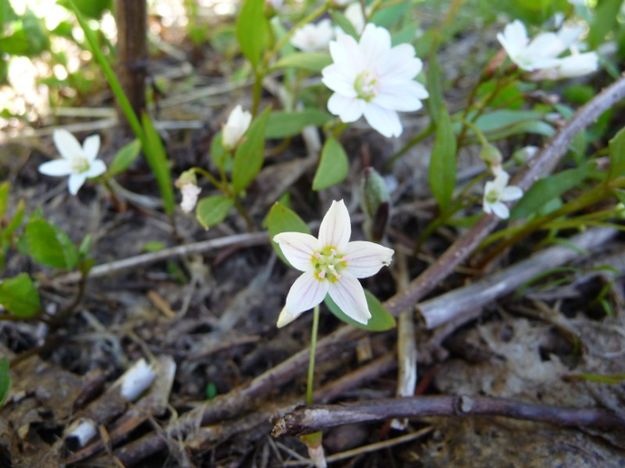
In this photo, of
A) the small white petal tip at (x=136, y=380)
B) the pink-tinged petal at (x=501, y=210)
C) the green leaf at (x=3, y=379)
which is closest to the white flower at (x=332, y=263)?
the pink-tinged petal at (x=501, y=210)

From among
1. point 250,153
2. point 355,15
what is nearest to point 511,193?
point 250,153

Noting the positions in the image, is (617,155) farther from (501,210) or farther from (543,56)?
(543,56)

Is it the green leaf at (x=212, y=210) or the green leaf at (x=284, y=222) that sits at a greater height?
the green leaf at (x=284, y=222)

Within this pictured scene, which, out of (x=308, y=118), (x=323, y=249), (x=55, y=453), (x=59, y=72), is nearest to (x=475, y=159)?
(x=308, y=118)

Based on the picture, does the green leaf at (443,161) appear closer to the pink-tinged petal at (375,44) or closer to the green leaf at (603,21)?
the pink-tinged petal at (375,44)

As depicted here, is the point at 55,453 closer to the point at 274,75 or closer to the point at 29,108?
the point at 29,108
